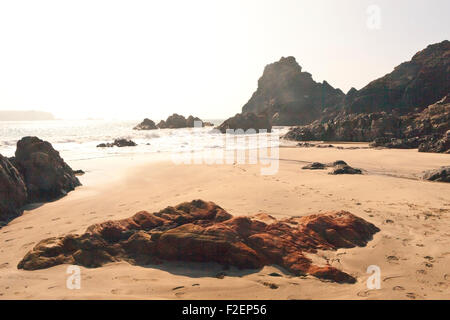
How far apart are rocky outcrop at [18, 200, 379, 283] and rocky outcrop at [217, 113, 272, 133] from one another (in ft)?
213

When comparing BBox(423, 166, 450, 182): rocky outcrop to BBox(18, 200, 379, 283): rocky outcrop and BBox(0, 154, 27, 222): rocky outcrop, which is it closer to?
BBox(18, 200, 379, 283): rocky outcrop

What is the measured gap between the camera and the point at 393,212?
8.55 meters

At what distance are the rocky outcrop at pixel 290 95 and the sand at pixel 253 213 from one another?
93166mm

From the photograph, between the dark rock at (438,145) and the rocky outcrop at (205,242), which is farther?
the dark rock at (438,145)

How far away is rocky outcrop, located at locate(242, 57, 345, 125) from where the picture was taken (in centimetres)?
11662

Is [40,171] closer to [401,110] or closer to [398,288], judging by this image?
[398,288]

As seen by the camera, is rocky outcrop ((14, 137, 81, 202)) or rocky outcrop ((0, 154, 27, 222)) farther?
A: rocky outcrop ((14, 137, 81, 202))

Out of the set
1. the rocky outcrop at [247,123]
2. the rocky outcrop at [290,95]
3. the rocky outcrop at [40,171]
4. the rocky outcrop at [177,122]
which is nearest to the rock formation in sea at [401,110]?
the rocky outcrop at [247,123]

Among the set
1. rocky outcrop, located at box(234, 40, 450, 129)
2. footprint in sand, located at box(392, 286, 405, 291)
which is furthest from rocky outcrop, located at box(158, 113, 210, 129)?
footprint in sand, located at box(392, 286, 405, 291)

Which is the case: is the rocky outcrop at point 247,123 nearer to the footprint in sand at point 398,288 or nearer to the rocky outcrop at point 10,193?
the rocky outcrop at point 10,193

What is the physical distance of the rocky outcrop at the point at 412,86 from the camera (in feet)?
163

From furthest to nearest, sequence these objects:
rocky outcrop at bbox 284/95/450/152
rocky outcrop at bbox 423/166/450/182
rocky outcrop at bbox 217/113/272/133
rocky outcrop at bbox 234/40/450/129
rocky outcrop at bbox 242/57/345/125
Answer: rocky outcrop at bbox 242/57/345/125
rocky outcrop at bbox 217/113/272/133
rocky outcrop at bbox 234/40/450/129
rocky outcrop at bbox 284/95/450/152
rocky outcrop at bbox 423/166/450/182

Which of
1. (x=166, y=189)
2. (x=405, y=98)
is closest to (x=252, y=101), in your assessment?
(x=405, y=98)
